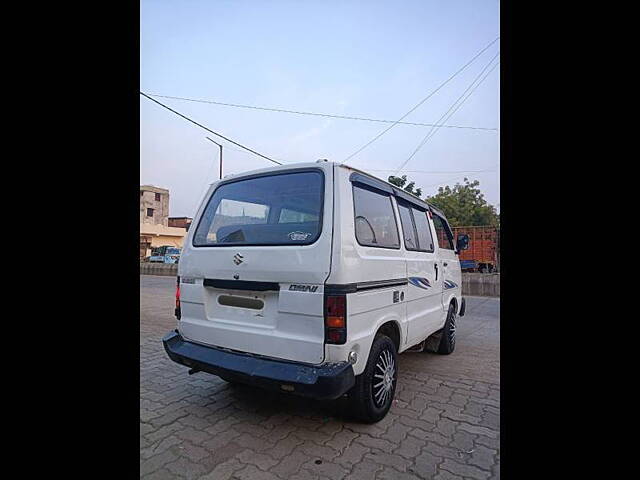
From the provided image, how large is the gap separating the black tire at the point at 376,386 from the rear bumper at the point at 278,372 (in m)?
0.38

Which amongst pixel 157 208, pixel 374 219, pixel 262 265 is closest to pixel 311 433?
pixel 262 265

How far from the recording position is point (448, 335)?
4.97 meters

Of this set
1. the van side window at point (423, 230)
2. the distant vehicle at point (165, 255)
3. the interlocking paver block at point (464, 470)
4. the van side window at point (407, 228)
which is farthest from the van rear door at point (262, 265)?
the distant vehicle at point (165, 255)

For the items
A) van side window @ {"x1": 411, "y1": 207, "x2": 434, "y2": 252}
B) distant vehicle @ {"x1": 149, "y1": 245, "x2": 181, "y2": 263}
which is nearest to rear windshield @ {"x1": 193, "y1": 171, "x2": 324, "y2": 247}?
van side window @ {"x1": 411, "y1": 207, "x2": 434, "y2": 252}

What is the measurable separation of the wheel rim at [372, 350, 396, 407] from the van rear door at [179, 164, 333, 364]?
29.2 inches

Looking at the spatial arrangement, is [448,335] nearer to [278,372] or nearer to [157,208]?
[278,372]

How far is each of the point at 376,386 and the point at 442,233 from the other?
2924 millimetres

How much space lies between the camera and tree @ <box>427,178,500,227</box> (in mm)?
28766

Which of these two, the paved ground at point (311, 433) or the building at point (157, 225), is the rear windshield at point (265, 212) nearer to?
the paved ground at point (311, 433)
